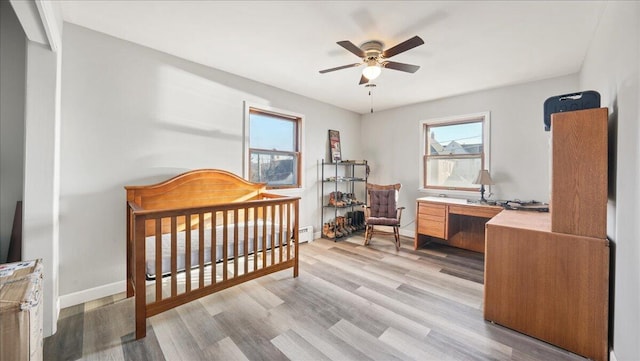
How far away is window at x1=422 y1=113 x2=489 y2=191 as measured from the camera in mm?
3791

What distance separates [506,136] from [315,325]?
3.66m

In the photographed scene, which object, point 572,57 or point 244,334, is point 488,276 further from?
point 572,57

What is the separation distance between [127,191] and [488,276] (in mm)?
3303

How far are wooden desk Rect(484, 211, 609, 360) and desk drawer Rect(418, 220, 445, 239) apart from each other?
4.99 ft

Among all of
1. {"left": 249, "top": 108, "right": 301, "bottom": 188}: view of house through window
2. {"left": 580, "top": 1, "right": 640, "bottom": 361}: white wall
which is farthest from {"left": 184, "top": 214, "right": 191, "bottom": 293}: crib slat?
{"left": 580, "top": 1, "right": 640, "bottom": 361}: white wall

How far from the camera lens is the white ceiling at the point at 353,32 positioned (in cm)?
185

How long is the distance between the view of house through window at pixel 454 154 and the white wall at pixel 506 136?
0.55 ft

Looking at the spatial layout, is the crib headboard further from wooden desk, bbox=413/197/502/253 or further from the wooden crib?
wooden desk, bbox=413/197/502/253

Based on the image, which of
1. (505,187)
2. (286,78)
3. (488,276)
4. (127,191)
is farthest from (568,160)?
(127,191)

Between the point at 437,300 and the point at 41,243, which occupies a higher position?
the point at 41,243

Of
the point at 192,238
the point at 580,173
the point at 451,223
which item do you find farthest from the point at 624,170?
the point at 192,238

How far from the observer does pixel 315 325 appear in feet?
6.12

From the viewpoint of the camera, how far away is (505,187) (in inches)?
138

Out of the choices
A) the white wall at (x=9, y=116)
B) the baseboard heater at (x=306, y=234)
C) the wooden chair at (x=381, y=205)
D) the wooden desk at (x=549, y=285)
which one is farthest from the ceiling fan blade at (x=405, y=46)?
the white wall at (x=9, y=116)
